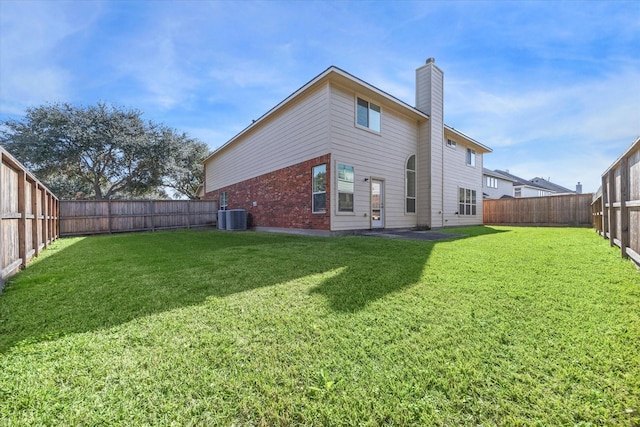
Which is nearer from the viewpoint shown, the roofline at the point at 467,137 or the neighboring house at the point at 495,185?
the roofline at the point at 467,137

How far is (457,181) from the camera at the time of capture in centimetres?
1336

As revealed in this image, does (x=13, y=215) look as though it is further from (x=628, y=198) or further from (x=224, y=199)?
(x=224, y=199)

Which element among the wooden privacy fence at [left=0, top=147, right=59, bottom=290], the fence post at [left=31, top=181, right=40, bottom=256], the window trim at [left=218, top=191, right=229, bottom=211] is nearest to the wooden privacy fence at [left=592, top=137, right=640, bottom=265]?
the wooden privacy fence at [left=0, top=147, right=59, bottom=290]

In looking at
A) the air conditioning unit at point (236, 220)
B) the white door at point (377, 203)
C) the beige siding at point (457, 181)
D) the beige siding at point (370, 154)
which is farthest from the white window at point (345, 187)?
the air conditioning unit at point (236, 220)

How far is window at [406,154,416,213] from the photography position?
428 inches

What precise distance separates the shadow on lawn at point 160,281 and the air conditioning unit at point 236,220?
6914 mm

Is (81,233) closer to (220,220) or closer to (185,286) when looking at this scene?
(220,220)

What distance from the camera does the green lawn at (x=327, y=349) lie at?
4.34 ft

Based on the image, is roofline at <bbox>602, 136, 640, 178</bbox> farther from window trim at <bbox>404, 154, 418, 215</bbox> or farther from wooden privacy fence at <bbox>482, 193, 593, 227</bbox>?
wooden privacy fence at <bbox>482, 193, 593, 227</bbox>

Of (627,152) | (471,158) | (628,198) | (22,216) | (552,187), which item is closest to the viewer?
(627,152)

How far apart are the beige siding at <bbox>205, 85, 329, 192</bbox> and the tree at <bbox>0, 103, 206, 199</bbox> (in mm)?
7686

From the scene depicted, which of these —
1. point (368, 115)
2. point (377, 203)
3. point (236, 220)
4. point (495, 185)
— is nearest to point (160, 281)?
point (377, 203)

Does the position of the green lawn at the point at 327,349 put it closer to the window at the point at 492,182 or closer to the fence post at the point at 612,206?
the fence post at the point at 612,206

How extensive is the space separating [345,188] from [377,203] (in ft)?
5.66
